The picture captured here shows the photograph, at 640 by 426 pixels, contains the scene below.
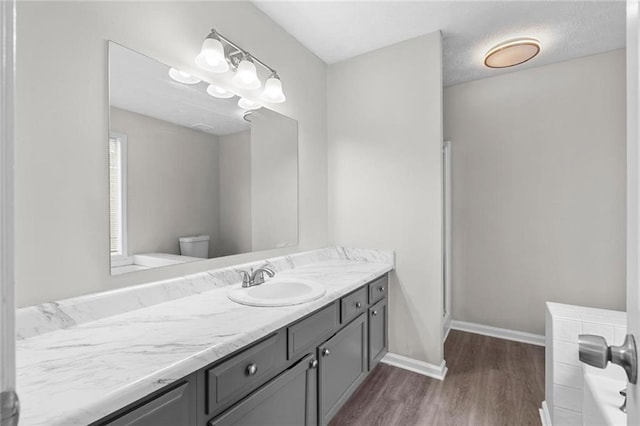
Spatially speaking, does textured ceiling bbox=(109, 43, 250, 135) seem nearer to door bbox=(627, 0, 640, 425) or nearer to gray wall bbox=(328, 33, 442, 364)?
gray wall bbox=(328, 33, 442, 364)

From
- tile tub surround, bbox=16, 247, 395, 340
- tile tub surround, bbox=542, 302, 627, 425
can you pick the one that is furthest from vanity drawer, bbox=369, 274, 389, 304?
tile tub surround, bbox=542, 302, 627, 425

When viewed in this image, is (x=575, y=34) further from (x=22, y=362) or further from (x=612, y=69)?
(x=22, y=362)

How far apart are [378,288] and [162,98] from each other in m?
1.78

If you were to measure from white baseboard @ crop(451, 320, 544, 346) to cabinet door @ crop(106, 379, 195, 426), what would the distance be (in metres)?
2.92

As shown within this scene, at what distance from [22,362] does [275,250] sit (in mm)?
1397

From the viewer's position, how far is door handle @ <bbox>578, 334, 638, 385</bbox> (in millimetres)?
477

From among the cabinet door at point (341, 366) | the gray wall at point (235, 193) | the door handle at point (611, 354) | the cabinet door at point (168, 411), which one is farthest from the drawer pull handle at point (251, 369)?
the door handle at point (611, 354)

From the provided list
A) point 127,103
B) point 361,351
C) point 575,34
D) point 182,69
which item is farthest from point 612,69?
point 127,103

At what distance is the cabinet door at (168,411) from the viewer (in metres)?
0.74

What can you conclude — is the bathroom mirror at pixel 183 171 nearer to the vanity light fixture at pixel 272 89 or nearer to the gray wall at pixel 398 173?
the vanity light fixture at pixel 272 89

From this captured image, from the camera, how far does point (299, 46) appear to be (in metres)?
2.34

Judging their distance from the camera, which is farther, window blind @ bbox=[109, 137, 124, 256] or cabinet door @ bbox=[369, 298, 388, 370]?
cabinet door @ bbox=[369, 298, 388, 370]

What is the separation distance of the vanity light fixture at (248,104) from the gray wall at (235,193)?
15 centimetres

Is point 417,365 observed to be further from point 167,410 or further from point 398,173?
point 167,410
